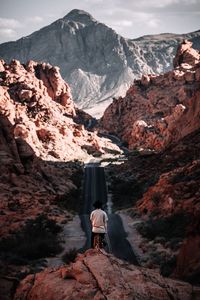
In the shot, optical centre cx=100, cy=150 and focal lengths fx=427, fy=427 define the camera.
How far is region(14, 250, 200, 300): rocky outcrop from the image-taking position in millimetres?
8716

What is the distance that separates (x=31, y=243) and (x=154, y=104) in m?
111

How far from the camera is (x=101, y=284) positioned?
29.6 ft

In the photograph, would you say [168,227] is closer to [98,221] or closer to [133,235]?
[133,235]

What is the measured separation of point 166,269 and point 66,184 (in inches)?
1566

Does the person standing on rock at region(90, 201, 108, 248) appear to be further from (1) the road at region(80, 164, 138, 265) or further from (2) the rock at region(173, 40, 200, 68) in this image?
(2) the rock at region(173, 40, 200, 68)

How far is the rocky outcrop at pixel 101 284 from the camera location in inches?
343

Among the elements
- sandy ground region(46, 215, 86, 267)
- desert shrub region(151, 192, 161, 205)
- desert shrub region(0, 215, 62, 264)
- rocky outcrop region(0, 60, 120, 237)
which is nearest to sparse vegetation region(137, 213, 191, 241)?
sandy ground region(46, 215, 86, 267)

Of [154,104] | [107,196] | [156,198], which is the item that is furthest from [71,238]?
[154,104]

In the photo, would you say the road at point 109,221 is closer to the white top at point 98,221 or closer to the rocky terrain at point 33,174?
the rocky terrain at point 33,174

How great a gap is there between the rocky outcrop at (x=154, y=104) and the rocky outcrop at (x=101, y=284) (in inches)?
3586

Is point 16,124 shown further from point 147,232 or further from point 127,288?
→ point 127,288

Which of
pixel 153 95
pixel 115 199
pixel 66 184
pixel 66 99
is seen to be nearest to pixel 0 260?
pixel 115 199

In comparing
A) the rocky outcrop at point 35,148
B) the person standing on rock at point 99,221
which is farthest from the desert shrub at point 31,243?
the person standing on rock at point 99,221

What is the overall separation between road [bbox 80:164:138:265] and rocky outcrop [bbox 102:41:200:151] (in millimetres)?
36809
